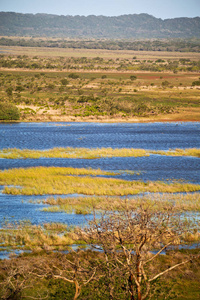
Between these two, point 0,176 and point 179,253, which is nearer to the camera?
point 179,253

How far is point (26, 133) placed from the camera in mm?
63500

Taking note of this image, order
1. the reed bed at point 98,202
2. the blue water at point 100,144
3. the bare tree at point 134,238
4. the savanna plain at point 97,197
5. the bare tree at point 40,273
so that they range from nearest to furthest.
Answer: the bare tree at point 134,238 → the bare tree at point 40,273 → the savanna plain at point 97,197 → the reed bed at point 98,202 → the blue water at point 100,144

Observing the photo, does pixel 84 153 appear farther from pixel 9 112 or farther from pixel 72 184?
pixel 9 112

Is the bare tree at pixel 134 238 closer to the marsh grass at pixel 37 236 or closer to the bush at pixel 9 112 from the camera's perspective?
the marsh grass at pixel 37 236

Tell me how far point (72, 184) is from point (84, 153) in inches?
521

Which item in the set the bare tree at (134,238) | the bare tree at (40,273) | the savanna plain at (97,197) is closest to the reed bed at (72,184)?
the savanna plain at (97,197)

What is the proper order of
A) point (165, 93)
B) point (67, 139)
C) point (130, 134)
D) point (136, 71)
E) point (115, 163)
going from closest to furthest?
point (115, 163) < point (67, 139) < point (130, 134) < point (165, 93) < point (136, 71)

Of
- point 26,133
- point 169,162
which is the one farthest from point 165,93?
point 169,162

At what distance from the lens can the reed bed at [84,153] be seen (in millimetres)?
49844

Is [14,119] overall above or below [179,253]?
below

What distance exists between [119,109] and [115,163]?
35414 millimetres

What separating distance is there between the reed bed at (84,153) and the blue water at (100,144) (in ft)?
4.82

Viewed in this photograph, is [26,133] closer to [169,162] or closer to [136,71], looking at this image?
[169,162]

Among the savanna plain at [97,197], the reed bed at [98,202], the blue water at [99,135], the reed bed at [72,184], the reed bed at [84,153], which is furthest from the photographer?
the blue water at [99,135]
